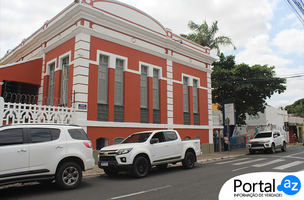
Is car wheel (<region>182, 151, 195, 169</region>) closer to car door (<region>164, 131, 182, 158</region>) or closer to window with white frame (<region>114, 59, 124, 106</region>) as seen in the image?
car door (<region>164, 131, 182, 158</region>)

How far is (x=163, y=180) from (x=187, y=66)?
12.0m

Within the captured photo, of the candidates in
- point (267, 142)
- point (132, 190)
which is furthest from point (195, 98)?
point (132, 190)

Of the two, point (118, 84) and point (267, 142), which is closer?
point (118, 84)

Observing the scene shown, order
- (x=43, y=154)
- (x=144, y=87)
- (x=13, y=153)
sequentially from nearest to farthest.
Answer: (x=13, y=153), (x=43, y=154), (x=144, y=87)

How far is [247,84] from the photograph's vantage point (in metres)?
21.5

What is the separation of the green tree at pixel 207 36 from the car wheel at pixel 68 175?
69.6 feet

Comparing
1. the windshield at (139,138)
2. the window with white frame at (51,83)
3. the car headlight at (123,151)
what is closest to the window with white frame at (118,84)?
the window with white frame at (51,83)

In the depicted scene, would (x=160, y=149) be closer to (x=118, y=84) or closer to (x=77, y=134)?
(x=77, y=134)

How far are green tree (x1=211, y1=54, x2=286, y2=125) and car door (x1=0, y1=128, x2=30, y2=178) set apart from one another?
18.9 meters

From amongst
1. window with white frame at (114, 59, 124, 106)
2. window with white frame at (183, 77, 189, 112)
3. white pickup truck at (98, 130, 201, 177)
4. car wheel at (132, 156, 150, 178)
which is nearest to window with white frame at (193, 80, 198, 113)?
window with white frame at (183, 77, 189, 112)

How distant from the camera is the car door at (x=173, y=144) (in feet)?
34.1

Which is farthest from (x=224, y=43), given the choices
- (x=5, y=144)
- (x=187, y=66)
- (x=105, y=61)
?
(x=5, y=144)

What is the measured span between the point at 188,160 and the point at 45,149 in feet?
21.8

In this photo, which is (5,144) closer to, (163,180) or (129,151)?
(129,151)
